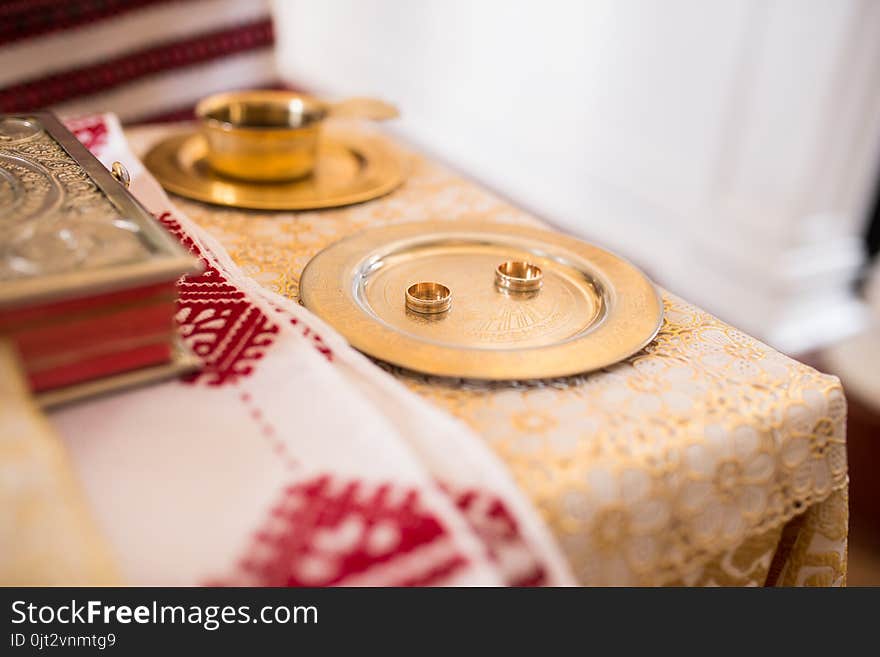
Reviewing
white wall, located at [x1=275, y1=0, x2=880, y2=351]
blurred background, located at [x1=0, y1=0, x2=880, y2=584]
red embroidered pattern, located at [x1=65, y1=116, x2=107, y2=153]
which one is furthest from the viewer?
white wall, located at [x1=275, y1=0, x2=880, y2=351]

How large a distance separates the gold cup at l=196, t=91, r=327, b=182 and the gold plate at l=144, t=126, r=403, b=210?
0.05 feet

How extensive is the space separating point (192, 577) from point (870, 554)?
1.18m

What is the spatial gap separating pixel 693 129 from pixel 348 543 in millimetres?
1730

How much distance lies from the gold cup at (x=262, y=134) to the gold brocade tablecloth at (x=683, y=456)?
1.24 ft

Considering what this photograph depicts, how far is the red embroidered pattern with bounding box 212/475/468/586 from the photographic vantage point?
1.28 ft

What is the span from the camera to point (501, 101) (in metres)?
2.45

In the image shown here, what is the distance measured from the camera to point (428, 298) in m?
0.63

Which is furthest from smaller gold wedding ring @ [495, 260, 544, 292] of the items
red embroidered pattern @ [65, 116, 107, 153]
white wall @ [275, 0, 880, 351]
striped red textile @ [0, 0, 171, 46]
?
white wall @ [275, 0, 880, 351]

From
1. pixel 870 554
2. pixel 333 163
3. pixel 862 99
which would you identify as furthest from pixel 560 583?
pixel 862 99

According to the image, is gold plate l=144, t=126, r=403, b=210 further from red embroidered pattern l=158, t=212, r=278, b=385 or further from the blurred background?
the blurred background

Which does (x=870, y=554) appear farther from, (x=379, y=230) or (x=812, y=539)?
(x=379, y=230)

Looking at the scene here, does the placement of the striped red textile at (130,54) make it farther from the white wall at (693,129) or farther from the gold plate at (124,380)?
the white wall at (693,129)

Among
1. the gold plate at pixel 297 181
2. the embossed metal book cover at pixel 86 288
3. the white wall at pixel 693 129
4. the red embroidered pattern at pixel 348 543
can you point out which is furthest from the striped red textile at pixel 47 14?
the white wall at pixel 693 129

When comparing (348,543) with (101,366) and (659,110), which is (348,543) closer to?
(101,366)
